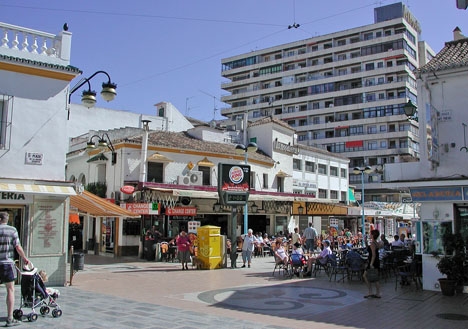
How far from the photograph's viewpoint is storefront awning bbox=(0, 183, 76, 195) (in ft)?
38.2

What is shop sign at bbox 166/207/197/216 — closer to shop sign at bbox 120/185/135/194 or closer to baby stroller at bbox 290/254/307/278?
shop sign at bbox 120/185/135/194

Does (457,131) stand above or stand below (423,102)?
below

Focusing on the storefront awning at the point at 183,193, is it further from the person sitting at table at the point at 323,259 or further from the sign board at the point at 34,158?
the sign board at the point at 34,158

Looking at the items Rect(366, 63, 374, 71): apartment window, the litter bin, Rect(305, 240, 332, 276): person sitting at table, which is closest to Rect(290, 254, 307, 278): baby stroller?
Rect(305, 240, 332, 276): person sitting at table

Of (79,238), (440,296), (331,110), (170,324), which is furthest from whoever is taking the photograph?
(331,110)

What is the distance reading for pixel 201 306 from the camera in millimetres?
10086

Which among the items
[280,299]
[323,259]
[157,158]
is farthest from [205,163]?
[280,299]

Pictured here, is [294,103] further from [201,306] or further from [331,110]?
[201,306]

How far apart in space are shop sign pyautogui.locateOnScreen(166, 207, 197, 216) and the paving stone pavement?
741 centimetres

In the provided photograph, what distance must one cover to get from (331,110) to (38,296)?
66.7 metres

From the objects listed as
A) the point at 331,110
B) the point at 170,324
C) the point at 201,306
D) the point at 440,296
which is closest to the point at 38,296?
the point at 170,324

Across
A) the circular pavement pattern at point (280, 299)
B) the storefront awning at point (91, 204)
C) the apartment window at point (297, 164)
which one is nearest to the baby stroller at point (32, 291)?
the circular pavement pattern at point (280, 299)

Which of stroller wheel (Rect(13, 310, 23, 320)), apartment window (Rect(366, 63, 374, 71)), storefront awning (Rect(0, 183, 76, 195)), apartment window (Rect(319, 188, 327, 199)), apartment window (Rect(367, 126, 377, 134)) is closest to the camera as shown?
stroller wheel (Rect(13, 310, 23, 320))

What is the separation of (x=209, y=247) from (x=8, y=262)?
1073 cm
